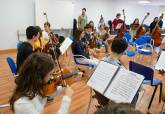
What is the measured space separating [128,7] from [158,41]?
23.2 ft

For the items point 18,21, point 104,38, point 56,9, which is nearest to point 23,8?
point 18,21

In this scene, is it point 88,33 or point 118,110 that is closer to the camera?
point 118,110

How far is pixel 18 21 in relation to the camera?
7.14 m

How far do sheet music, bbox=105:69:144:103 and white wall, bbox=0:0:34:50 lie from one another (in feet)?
18.5

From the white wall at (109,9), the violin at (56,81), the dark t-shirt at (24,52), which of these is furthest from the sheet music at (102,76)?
the white wall at (109,9)

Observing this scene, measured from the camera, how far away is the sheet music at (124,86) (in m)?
1.87

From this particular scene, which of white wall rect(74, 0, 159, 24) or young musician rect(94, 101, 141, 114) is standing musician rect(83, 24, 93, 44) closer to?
white wall rect(74, 0, 159, 24)

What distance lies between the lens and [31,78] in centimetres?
159

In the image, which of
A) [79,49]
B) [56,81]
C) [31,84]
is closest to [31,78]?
[31,84]

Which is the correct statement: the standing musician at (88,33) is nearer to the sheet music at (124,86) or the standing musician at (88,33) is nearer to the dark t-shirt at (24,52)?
the dark t-shirt at (24,52)

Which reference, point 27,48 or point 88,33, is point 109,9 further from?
point 27,48

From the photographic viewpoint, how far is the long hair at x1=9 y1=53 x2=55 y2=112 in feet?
5.21

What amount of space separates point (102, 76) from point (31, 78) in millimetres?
781

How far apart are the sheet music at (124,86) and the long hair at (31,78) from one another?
26.2 inches
